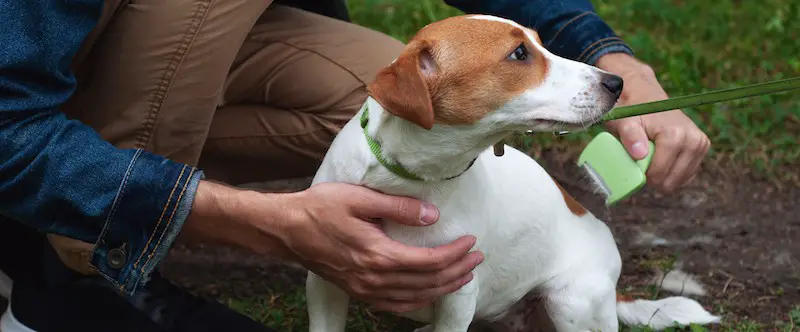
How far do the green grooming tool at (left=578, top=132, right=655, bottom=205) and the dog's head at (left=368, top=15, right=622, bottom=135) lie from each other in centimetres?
30

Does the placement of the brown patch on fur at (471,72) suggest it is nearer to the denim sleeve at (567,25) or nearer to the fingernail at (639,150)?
the fingernail at (639,150)

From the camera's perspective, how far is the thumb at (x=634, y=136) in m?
2.17

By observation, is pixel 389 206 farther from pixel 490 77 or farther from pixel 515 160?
pixel 515 160

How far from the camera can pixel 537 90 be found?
1.89m

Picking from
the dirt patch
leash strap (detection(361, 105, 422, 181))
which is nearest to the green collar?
leash strap (detection(361, 105, 422, 181))

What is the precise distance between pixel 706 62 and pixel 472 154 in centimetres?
224

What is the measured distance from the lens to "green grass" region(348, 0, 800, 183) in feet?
11.6

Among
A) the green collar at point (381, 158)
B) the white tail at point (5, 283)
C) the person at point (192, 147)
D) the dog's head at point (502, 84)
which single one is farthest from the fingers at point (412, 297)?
the white tail at point (5, 283)

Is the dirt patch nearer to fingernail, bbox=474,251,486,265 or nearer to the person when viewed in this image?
the person

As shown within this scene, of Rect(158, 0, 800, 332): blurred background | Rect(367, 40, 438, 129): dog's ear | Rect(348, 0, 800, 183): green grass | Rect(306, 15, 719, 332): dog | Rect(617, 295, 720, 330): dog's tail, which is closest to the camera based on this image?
Rect(367, 40, 438, 129): dog's ear

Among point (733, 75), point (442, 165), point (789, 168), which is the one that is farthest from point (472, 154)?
point (733, 75)

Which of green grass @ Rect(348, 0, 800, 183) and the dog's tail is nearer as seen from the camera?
the dog's tail

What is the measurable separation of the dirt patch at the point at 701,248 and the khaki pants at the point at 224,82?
0.35 m

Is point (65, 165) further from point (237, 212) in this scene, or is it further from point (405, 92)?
point (405, 92)
